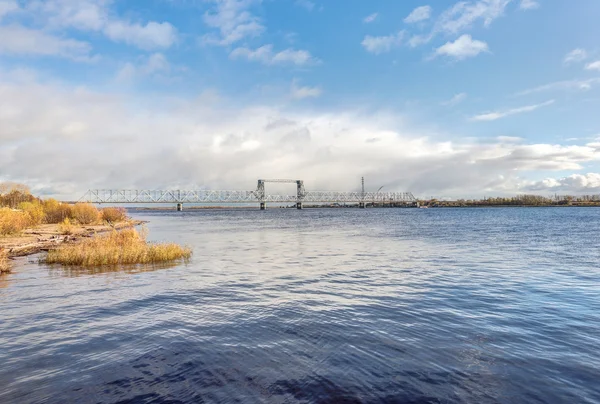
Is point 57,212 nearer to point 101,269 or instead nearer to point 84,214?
point 84,214

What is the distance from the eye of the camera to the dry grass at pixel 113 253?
3106 cm

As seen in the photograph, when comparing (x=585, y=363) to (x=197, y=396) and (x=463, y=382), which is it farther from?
(x=197, y=396)

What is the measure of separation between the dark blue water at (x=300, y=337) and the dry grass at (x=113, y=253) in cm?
298

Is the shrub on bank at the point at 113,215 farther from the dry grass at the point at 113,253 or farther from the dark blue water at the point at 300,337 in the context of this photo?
the dark blue water at the point at 300,337

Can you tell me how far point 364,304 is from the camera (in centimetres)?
1895

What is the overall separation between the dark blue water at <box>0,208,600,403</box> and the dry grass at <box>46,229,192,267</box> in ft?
9.77

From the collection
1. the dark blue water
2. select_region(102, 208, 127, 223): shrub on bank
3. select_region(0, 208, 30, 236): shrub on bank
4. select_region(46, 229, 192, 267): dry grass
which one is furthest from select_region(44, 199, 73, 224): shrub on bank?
the dark blue water

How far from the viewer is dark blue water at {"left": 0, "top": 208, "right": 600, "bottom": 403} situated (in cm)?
1018

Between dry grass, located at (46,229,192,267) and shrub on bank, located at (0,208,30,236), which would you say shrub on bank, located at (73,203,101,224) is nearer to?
shrub on bank, located at (0,208,30,236)

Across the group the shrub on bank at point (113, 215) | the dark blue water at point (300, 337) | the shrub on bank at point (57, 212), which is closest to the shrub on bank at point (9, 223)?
the dark blue water at point (300, 337)

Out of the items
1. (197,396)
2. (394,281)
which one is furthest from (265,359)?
(394,281)

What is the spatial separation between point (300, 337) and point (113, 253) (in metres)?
23.3

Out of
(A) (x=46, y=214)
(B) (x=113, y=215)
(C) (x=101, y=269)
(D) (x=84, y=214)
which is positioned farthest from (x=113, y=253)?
(B) (x=113, y=215)

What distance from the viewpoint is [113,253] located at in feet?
104
